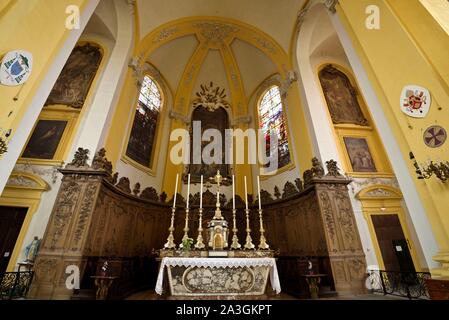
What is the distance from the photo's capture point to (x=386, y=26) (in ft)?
16.6

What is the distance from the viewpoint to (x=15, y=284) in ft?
16.8

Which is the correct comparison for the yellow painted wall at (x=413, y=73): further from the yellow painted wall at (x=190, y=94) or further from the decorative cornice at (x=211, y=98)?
the decorative cornice at (x=211, y=98)

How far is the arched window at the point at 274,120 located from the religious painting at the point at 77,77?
8619mm

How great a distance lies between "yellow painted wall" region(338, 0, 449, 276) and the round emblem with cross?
70 millimetres

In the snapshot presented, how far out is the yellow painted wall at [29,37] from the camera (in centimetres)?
415

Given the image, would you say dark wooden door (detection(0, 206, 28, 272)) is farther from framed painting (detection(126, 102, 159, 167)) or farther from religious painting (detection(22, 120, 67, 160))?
framed painting (detection(126, 102, 159, 167))

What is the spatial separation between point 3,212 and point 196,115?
9287 millimetres

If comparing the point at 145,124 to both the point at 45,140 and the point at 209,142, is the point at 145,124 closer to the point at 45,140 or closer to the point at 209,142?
the point at 209,142

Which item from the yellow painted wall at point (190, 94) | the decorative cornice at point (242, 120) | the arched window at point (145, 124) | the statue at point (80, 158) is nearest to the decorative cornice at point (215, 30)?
the yellow painted wall at point (190, 94)

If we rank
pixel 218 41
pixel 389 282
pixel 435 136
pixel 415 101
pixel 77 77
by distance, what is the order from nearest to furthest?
1. pixel 435 136
2. pixel 415 101
3. pixel 389 282
4. pixel 77 77
5. pixel 218 41

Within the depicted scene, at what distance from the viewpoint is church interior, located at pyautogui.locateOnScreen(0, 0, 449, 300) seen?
4.43 meters

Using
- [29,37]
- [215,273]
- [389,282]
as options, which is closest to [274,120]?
[389,282]

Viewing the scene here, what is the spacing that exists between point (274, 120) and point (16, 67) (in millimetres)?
9971
